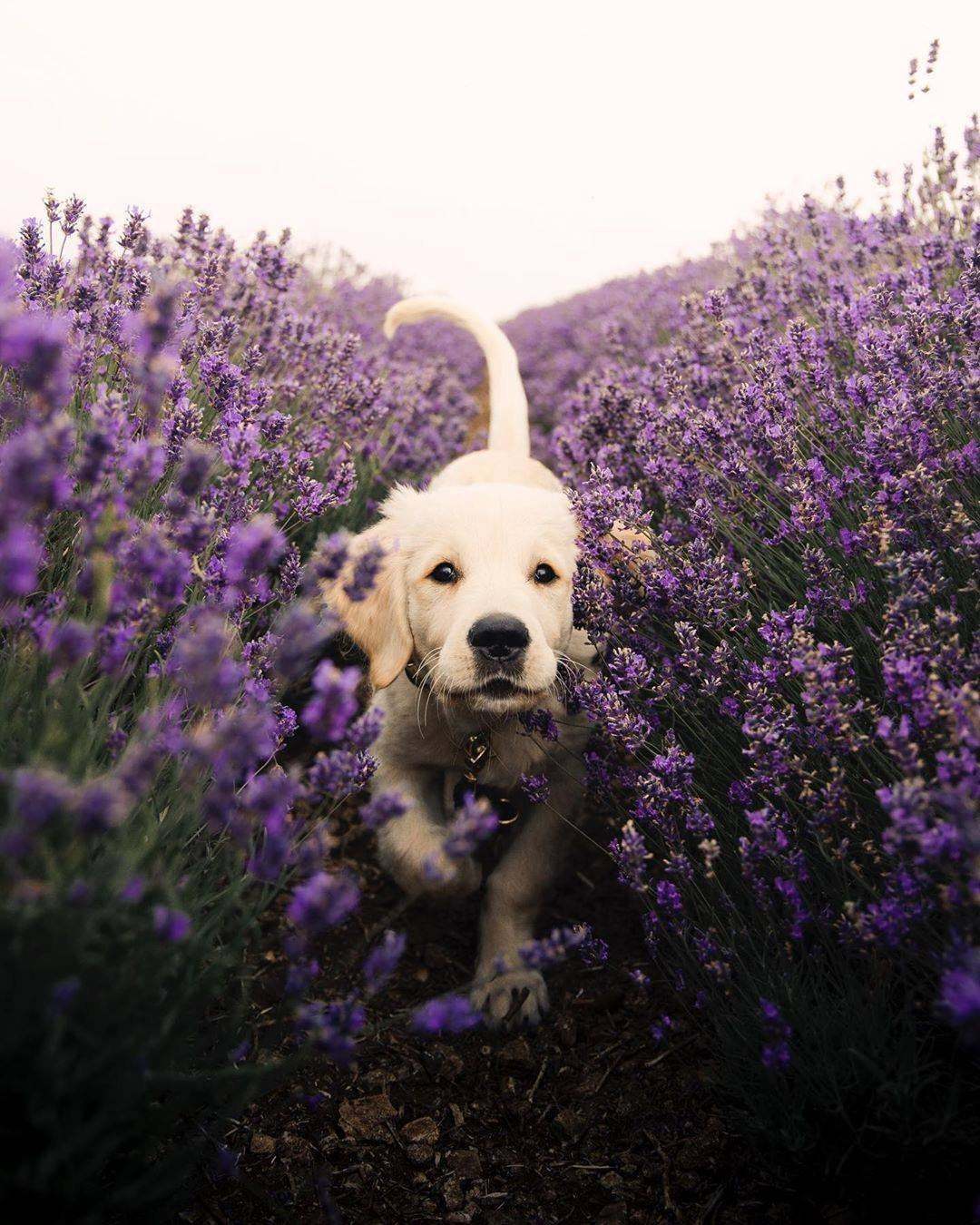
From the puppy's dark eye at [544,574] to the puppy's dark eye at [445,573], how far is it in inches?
9.0

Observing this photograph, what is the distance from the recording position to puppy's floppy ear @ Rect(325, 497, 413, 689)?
2.55 metres

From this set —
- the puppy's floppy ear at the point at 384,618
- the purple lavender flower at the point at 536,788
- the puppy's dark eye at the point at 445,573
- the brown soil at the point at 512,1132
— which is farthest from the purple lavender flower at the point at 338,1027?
the puppy's dark eye at the point at 445,573

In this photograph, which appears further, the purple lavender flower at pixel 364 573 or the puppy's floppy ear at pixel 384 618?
the puppy's floppy ear at pixel 384 618

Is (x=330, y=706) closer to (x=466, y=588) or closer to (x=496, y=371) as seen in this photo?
(x=466, y=588)

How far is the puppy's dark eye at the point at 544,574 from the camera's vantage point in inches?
100

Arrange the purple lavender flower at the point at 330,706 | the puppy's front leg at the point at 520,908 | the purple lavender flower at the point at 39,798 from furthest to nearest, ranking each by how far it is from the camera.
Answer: the puppy's front leg at the point at 520,908 → the purple lavender flower at the point at 330,706 → the purple lavender flower at the point at 39,798

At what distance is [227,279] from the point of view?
4043 millimetres

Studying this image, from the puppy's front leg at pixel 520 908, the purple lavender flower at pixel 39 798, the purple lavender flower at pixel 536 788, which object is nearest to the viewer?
the purple lavender flower at pixel 39 798

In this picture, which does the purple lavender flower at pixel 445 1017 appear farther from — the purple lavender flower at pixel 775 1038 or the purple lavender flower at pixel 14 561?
the purple lavender flower at pixel 14 561

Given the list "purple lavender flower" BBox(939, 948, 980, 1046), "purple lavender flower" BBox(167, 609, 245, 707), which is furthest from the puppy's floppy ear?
"purple lavender flower" BBox(939, 948, 980, 1046)

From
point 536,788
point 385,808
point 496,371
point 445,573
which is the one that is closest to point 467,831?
point 385,808

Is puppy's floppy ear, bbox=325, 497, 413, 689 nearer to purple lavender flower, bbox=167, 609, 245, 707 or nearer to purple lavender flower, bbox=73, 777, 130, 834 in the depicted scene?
purple lavender flower, bbox=167, 609, 245, 707

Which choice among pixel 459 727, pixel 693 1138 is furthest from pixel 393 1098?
pixel 459 727

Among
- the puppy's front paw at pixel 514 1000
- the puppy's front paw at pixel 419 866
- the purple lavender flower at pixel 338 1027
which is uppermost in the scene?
the purple lavender flower at pixel 338 1027
